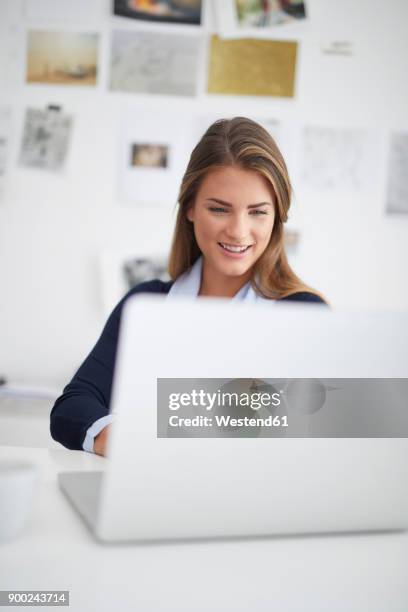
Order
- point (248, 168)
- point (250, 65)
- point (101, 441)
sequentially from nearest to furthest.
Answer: point (101, 441), point (248, 168), point (250, 65)

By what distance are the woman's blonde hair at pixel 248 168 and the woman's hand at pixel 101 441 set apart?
1.50 feet

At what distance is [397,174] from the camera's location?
2.25 m

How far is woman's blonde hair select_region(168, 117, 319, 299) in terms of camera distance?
134 cm

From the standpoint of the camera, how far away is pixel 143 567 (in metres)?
0.58

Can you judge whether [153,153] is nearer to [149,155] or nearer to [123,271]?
[149,155]

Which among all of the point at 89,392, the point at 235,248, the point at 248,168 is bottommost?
the point at 89,392

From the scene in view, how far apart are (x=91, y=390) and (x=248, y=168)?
1.61ft

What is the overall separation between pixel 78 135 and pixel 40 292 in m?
0.46

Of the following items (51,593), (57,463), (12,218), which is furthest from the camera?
(12,218)

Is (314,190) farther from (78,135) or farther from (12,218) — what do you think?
(12,218)

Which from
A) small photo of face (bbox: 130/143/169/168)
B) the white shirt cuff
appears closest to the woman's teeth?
the white shirt cuff

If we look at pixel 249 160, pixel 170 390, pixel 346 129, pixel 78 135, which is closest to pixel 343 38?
pixel 346 129

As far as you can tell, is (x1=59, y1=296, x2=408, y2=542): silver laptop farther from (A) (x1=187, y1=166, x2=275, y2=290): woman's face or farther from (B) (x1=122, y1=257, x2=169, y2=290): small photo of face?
(B) (x1=122, y1=257, x2=169, y2=290): small photo of face

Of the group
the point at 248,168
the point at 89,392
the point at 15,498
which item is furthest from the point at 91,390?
the point at 15,498
